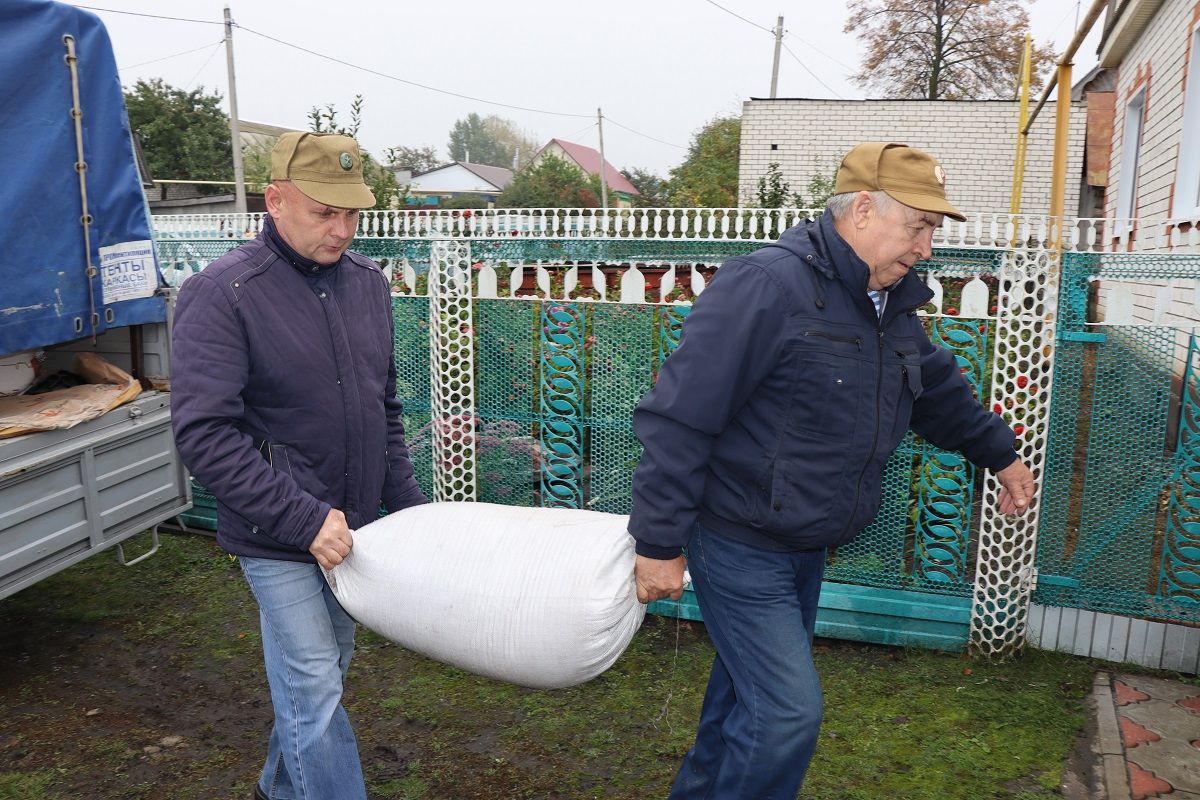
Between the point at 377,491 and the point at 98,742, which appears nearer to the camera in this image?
the point at 377,491

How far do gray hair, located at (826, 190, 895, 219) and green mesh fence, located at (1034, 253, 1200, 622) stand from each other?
5.70 ft

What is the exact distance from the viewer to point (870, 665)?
3.92m

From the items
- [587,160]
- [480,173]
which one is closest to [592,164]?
[587,160]

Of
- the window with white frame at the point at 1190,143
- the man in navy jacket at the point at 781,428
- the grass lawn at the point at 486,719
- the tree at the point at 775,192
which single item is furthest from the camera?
the tree at the point at 775,192

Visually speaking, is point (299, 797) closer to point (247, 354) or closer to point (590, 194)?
point (247, 354)

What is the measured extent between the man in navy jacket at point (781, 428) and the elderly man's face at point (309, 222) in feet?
3.03

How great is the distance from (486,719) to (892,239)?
2.38m

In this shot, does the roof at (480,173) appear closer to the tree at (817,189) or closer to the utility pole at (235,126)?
the utility pole at (235,126)

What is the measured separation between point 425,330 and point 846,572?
2.45m

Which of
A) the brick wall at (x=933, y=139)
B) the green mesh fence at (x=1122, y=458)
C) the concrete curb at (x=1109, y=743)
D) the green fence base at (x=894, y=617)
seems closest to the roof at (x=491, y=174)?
the brick wall at (x=933, y=139)

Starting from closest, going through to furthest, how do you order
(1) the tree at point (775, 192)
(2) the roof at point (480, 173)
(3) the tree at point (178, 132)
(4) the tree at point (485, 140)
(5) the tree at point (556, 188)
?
(1) the tree at point (775, 192) → (3) the tree at point (178, 132) → (5) the tree at point (556, 188) → (2) the roof at point (480, 173) → (4) the tree at point (485, 140)

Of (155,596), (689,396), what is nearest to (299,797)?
(689,396)

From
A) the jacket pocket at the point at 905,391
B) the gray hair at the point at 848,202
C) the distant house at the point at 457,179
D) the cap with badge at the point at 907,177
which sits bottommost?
the jacket pocket at the point at 905,391

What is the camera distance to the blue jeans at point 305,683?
91.1 inches
